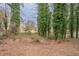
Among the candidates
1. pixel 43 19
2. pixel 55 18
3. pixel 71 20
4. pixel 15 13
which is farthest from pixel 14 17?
pixel 71 20

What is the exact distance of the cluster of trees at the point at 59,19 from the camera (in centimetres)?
179

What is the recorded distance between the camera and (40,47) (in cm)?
180

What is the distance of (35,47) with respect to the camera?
1801mm

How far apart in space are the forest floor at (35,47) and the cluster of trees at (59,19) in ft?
0.29

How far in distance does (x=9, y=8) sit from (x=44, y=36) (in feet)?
1.60

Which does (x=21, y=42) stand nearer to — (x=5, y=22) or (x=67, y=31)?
(x=5, y=22)

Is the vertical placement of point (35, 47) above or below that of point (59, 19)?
below

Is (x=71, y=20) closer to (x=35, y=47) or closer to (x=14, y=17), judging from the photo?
(x=35, y=47)

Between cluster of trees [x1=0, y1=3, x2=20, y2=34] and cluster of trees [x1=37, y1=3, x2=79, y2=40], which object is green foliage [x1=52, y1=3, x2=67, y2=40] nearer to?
cluster of trees [x1=37, y1=3, x2=79, y2=40]

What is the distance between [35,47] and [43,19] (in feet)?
1.05

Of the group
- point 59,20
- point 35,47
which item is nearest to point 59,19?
point 59,20

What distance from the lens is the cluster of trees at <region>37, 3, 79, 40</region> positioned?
179 centimetres

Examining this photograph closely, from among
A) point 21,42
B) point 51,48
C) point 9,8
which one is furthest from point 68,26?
point 9,8

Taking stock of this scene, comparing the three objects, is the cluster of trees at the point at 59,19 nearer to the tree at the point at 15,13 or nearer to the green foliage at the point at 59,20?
the green foliage at the point at 59,20
